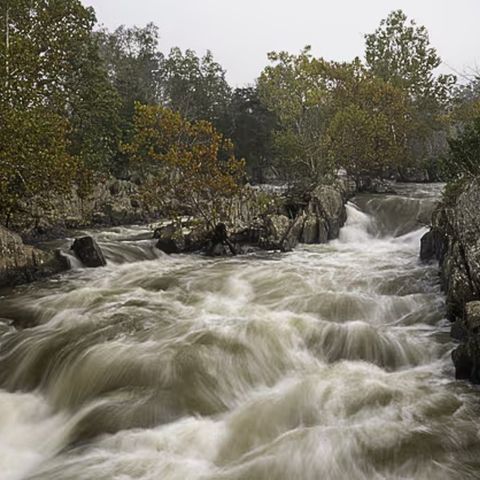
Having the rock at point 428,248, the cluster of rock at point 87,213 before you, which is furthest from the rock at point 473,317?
the cluster of rock at point 87,213

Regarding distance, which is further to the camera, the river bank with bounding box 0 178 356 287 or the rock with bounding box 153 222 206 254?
the rock with bounding box 153 222 206 254

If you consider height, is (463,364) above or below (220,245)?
below

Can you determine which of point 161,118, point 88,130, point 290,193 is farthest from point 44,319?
point 88,130

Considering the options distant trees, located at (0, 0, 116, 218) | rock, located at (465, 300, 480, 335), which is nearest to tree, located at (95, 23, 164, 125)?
distant trees, located at (0, 0, 116, 218)

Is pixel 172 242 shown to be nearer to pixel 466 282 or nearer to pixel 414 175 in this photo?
pixel 466 282

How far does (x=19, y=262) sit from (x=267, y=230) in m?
6.94

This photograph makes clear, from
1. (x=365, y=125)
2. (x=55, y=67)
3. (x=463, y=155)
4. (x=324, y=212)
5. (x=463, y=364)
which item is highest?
(x=55, y=67)

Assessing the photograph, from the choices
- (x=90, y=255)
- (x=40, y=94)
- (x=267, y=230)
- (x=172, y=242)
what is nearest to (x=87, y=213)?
(x=40, y=94)

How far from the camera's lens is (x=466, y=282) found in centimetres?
693

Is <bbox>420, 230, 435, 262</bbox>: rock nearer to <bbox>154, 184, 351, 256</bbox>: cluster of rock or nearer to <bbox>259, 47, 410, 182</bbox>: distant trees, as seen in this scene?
<bbox>154, 184, 351, 256</bbox>: cluster of rock

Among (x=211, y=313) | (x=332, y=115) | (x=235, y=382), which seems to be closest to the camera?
(x=235, y=382)

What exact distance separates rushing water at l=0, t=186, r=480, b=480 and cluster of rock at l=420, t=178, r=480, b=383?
30 cm

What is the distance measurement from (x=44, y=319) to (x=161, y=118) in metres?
7.65

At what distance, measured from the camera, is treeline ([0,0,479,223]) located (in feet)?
39.7
